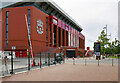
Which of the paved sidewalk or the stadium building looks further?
the stadium building

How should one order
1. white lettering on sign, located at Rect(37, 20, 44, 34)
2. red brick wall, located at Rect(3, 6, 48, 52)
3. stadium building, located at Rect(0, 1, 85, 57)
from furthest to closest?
white lettering on sign, located at Rect(37, 20, 44, 34) → red brick wall, located at Rect(3, 6, 48, 52) → stadium building, located at Rect(0, 1, 85, 57)

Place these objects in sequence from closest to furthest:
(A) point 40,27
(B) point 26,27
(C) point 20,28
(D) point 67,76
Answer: (D) point 67,76
(B) point 26,27
(C) point 20,28
(A) point 40,27

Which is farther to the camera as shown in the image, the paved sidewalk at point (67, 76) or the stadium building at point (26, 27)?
the stadium building at point (26, 27)

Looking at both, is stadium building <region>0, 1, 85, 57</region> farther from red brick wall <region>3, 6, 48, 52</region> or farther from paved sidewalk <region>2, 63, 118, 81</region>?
paved sidewalk <region>2, 63, 118, 81</region>

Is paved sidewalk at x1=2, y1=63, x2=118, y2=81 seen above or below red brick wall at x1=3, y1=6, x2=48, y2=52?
below

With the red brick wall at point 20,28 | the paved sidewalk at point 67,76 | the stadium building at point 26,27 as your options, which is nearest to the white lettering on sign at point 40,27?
the stadium building at point 26,27

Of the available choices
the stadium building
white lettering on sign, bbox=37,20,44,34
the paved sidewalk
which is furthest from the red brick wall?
the paved sidewalk

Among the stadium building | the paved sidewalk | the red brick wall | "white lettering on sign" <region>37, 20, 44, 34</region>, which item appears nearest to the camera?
the paved sidewalk

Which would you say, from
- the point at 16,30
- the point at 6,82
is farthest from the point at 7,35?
the point at 6,82

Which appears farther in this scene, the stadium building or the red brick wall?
the red brick wall

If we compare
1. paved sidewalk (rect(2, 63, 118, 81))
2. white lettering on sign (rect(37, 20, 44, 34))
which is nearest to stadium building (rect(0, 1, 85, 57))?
white lettering on sign (rect(37, 20, 44, 34))

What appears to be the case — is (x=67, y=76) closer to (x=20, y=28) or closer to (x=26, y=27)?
(x=26, y=27)

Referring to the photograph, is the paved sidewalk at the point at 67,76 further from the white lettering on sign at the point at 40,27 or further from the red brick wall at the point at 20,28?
the white lettering on sign at the point at 40,27

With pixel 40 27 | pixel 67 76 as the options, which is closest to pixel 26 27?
pixel 40 27
